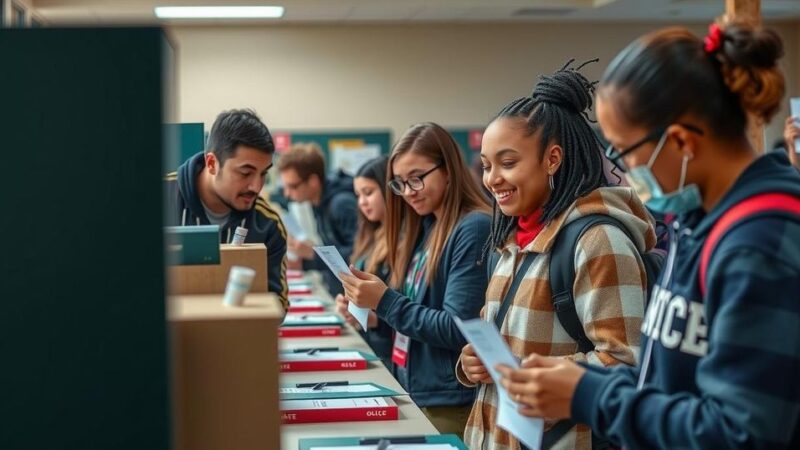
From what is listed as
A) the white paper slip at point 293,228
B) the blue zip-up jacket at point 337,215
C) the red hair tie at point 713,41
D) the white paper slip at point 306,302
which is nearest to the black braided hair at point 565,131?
the red hair tie at point 713,41

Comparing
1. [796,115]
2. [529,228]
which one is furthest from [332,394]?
[796,115]

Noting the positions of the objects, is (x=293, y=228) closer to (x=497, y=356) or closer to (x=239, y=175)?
(x=239, y=175)

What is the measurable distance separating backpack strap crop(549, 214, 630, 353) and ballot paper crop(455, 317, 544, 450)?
0.49m

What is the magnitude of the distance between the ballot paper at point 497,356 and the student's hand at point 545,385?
3 centimetres

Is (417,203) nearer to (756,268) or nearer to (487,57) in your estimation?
(756,268)

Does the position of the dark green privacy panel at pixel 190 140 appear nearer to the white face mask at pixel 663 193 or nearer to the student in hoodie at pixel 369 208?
the student in hoodie at pixel 369 208

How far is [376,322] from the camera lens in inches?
132


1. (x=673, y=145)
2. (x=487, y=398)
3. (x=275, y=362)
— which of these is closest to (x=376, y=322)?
(x=487, y=398)

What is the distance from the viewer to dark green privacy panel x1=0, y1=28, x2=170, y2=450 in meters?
1.28

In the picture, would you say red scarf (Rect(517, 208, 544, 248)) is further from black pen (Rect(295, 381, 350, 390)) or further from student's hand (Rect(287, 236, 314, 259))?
student's hand (Rect(287, 236, 314, 259))

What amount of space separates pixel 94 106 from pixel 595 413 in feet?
2.65

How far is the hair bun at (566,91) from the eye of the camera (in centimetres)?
217

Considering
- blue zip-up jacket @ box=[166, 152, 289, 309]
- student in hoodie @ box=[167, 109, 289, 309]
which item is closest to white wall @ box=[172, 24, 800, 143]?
blue zip-up jacket @ box=[166, 152, 289, 309]

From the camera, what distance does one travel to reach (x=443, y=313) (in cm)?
256
